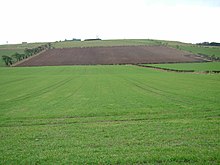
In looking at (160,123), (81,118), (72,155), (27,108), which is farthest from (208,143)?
(27,108)

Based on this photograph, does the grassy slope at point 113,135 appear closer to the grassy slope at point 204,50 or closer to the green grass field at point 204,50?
the green grass field at point 204,50

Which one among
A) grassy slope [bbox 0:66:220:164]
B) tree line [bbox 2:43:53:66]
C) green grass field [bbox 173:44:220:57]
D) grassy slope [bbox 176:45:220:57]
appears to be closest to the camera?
grassy slope [bbox 0:66:220:164]

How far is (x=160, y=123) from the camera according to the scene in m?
14.2

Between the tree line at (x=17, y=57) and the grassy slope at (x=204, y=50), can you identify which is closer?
the tree line at (x=17, y=57)

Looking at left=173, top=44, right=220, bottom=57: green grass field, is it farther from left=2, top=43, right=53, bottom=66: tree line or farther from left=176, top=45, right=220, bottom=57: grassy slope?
left=2, top=43, right=53, bottom=66: tree line

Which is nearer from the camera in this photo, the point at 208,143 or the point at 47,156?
the point at 47,156

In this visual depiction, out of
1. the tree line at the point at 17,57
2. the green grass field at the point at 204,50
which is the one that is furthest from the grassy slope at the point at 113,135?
the green grass field at the point at 204,50

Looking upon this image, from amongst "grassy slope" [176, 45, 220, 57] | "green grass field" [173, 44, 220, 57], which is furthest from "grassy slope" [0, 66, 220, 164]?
"grassy slope" [176, 45, 220, 57]

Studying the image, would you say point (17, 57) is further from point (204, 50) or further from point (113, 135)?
point (113, 135)

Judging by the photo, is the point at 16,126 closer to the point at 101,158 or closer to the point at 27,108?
the point at 27,108

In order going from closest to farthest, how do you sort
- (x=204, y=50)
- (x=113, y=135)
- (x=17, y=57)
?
(x=113, y=135) < (x=17, y=57) < (x=204, y=50)

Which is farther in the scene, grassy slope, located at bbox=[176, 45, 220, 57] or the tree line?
grassy slope, located at bbox=[176, 45, 220, 57]

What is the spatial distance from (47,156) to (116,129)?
474cm

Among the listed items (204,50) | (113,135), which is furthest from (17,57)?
(113,135)
